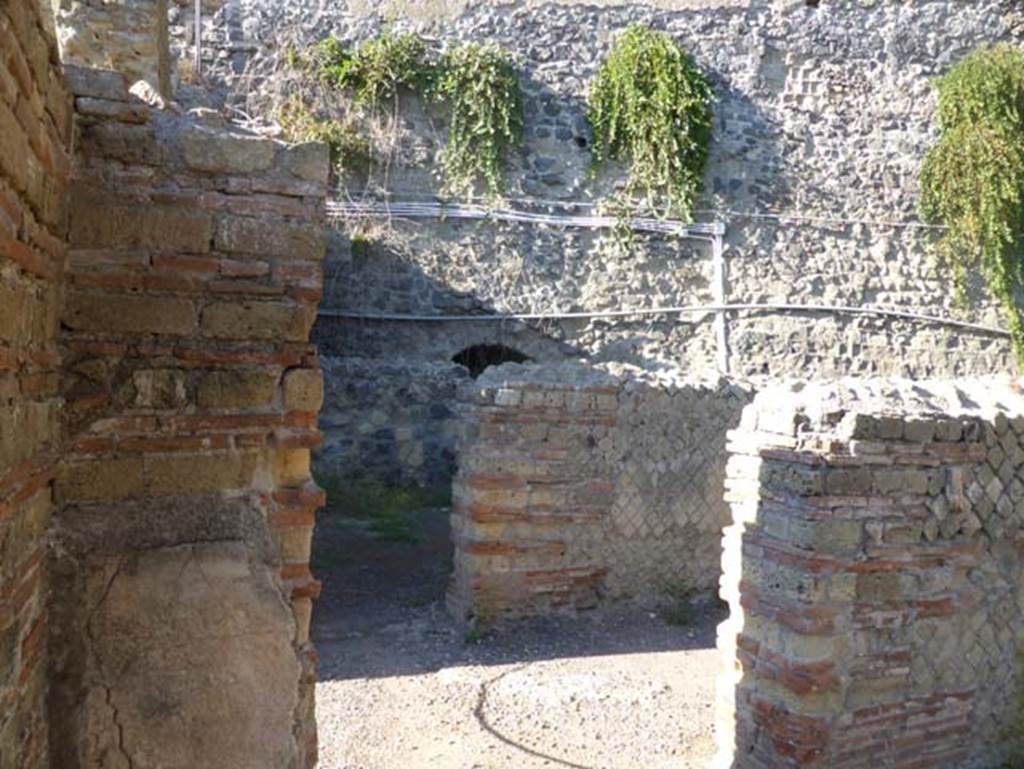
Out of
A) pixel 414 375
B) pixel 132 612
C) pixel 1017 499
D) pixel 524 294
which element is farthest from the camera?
pixel 524 294

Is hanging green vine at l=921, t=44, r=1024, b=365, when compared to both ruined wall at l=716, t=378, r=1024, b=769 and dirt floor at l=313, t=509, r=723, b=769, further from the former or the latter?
ruined wall at l=716, t=378, r=1024, b=769

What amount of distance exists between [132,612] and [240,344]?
0.77 metres

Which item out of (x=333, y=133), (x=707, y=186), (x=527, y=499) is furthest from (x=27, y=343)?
(x=707, y=186)

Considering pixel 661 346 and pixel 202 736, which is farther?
pixel 661 346

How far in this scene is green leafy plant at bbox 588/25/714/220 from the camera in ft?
40.5

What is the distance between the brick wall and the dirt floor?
8.34 ft

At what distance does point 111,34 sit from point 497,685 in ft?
14.8

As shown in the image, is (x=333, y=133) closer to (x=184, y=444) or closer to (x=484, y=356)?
(x=484, y=356)

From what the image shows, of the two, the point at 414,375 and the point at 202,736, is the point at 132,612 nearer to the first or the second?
the point at 202,736

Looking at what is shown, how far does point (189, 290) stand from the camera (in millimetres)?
2723

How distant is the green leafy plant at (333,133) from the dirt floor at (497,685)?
5861 mm

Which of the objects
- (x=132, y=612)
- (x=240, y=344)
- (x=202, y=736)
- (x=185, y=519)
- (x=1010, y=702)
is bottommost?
(x=1010, y=702)

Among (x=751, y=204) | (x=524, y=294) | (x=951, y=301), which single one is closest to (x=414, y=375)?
(x=524, y=294)

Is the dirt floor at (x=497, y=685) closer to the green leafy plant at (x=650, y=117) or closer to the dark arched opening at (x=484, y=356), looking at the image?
the dark arched opening at (x=484, y=356)
